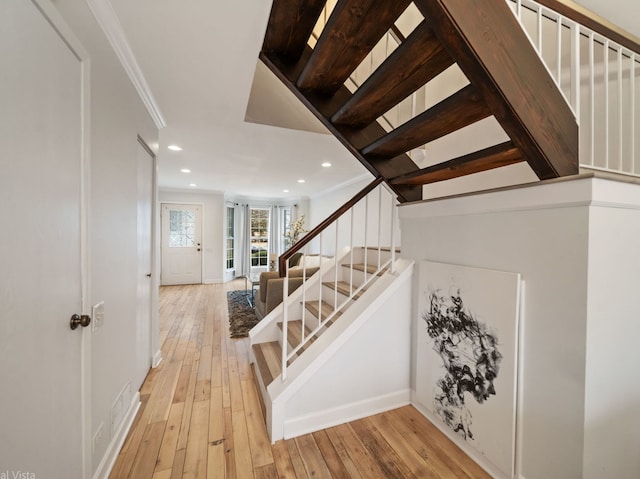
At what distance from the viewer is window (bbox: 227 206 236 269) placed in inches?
268

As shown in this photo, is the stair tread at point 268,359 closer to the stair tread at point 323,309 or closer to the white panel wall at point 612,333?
the stair tread at point 323,309

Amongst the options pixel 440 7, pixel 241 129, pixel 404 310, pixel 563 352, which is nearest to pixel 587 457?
pixel 563 352

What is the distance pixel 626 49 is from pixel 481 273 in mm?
Result: 1418

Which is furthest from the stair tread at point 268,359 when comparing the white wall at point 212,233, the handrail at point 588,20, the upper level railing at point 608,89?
the white wall at point 212,233

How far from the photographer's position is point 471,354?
1.42 m

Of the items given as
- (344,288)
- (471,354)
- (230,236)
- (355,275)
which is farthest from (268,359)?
(230,236)

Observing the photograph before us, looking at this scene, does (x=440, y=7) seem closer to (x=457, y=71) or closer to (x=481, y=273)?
(x=481, y=273)

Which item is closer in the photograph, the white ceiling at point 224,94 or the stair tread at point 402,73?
the stair tread at point 402,73

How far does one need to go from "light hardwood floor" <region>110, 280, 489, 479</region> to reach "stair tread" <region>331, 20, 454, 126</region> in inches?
78.5

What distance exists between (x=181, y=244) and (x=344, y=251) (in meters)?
4.73

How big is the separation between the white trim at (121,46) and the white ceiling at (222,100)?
0.03 m

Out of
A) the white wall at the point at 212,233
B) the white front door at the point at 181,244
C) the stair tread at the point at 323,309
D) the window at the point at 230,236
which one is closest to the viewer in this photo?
the stair tread at the point at 323,309

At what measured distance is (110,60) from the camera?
1.33 m

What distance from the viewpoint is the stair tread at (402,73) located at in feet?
3.21
